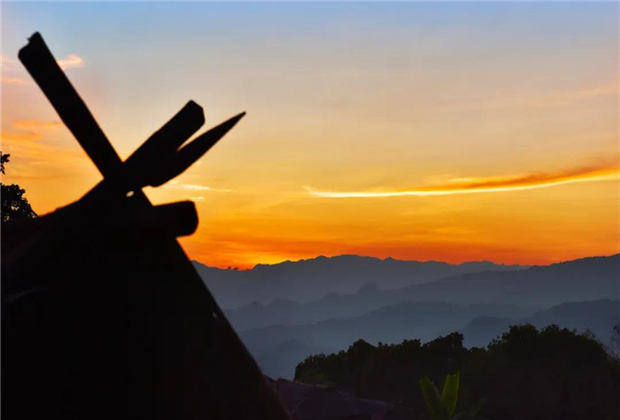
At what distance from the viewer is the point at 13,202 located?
26.1 m

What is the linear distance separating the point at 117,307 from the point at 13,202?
2272cm

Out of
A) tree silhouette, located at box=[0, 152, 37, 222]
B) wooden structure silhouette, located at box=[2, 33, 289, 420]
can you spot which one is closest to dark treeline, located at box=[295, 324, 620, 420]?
tree silhouette, located at box=[0, 152, 37, 222]

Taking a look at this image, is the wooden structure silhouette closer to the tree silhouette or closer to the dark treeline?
the tree silhouette

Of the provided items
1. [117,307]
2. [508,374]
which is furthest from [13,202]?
[508,374]

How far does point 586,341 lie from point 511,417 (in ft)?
21.8

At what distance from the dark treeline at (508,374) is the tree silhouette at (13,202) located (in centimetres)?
2228

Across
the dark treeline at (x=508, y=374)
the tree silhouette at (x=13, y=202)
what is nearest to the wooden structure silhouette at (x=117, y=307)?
the tree silhouette at (x=13, y=202)

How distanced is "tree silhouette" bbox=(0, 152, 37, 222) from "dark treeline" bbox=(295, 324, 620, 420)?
22.3 metres

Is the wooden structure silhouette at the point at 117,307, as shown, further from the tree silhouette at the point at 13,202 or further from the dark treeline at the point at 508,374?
the dark treeline at the point at 508,374

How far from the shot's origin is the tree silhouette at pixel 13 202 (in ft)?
83.7

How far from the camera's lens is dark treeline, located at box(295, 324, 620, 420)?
39.4 m

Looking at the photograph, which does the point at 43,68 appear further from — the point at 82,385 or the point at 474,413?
the point at 474,413

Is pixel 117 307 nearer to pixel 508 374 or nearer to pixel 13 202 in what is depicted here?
pixel 13 202

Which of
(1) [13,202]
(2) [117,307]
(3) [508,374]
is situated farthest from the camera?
(3) [508,374]
